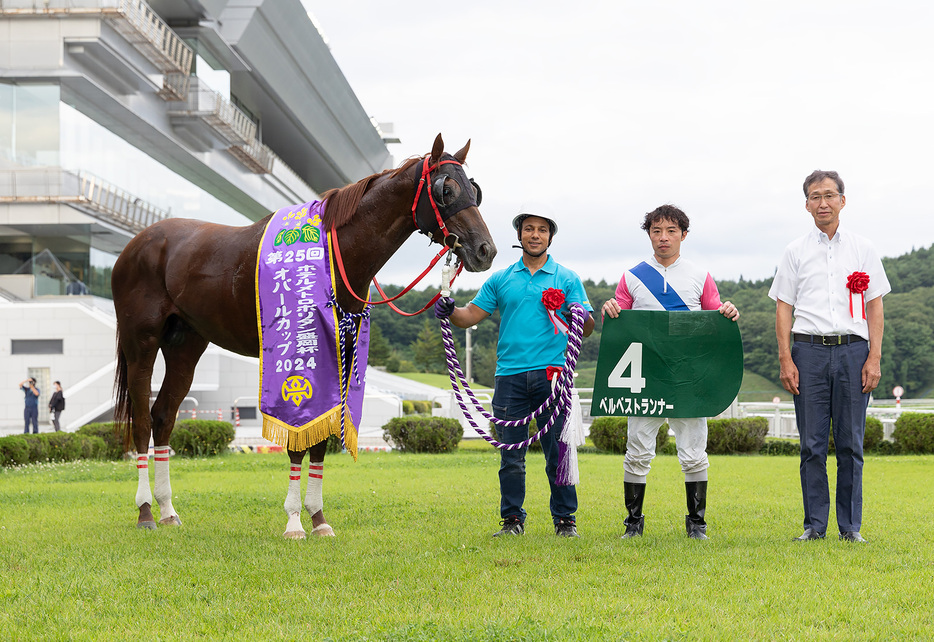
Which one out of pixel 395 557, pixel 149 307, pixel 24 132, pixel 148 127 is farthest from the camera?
pixel 148 127

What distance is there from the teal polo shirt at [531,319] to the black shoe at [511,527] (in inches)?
41.5

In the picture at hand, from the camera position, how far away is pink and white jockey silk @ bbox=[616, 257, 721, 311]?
19.9 ft

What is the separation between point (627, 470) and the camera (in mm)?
6043

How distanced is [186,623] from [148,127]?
94.9 ft

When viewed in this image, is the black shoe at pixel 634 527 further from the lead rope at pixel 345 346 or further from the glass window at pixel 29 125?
the glass window at pixel 29 125

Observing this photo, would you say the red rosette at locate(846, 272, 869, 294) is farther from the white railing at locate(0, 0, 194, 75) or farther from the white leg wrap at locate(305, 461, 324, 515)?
the white railing at locate(0, 0, 194, 75)

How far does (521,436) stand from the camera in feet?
20.0

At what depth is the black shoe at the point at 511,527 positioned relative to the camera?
5973 mm

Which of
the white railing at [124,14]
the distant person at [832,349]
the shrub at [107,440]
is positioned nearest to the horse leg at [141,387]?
the distant person at [832,349]

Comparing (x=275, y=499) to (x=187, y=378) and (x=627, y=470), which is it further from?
(x=627, y=470)

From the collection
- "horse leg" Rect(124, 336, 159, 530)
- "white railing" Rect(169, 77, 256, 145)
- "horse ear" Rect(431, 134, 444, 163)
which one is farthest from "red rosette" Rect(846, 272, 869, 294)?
"white railing" Rect(169, 77, 256, 145)

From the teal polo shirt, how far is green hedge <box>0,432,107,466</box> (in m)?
9.68

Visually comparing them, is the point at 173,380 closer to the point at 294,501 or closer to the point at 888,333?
the point at 294,501

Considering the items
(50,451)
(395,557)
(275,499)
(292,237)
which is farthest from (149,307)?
(50,451)
